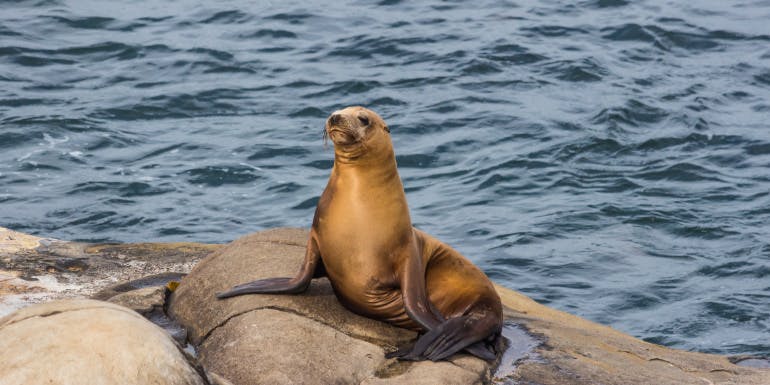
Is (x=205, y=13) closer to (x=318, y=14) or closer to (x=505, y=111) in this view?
(x=318, y=14)

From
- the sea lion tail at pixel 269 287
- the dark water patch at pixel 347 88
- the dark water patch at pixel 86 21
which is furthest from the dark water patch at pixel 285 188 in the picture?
the dark water patch at pixel 86 21

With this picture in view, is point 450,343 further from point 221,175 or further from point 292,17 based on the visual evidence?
point 292,17

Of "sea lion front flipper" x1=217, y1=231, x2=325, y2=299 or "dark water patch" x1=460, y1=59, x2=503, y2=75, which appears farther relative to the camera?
"dark water patch" x1=460, y1=59, x2=503, y2=75

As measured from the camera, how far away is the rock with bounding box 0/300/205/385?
406 cm

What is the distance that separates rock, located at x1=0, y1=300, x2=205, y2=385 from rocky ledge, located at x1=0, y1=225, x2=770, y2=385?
0.05 ft

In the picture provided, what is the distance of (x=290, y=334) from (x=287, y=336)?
0.02m

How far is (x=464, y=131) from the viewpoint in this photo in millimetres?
13039

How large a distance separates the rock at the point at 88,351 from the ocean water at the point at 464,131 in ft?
17.5

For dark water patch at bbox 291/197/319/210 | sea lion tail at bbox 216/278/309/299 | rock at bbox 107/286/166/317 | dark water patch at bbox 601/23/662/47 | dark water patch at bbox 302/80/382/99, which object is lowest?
dark water patch at bbox 291/197/319/210

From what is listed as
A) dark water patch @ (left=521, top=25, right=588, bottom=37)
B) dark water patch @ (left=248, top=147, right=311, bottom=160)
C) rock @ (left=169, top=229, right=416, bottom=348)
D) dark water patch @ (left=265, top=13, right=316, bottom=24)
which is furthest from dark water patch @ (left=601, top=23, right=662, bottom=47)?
rock @ (left=169, top=229, right=416, bottom=348)

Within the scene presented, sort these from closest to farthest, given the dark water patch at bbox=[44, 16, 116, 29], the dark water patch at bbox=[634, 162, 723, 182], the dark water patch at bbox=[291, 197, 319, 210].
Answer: the dark water patch at bbox=[291, 197, 319, 210] < the dark water patch at bbox=[634, 162, 723, 182] < the dark water patch at bbox=[44, 16, 116, 29]

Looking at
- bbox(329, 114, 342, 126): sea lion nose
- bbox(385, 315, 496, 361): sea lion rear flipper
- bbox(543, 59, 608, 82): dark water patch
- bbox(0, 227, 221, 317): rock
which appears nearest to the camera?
bbox(385, 315, 496, 361): sea lion rear flipper

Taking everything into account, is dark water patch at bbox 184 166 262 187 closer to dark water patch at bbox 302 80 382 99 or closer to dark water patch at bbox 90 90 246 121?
dark water patch at bbox 90 90 246 121

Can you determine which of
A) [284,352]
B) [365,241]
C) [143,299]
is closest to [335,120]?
[365,241]
